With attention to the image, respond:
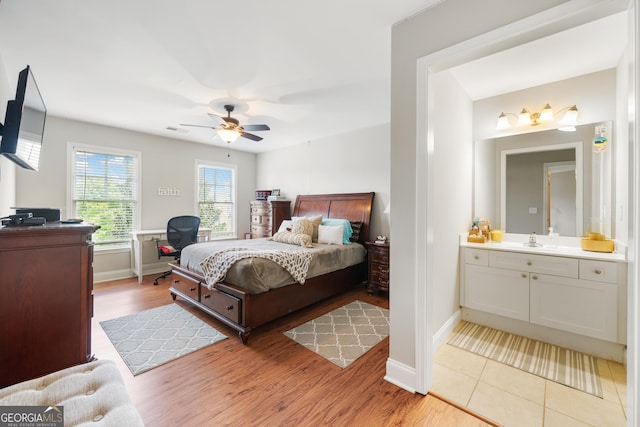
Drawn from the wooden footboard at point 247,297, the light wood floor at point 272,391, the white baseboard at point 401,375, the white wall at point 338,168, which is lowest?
the light wood floor at point 272,391

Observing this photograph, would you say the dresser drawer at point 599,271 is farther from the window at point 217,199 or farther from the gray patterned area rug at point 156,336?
the window at point 217,199

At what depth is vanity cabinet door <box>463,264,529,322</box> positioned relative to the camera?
2.54m

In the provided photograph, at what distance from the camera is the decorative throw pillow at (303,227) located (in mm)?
4195

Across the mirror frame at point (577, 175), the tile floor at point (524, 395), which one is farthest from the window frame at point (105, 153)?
the mirror frame at point (577, 175)

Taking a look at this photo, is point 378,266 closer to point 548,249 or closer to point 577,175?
point 548,249

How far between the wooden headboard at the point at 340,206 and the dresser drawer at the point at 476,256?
1775mm

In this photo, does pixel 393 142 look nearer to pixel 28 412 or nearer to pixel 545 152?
pixel 545 152

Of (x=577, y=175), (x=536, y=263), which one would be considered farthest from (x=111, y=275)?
(x=577, y=175)

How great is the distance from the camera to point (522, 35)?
1461mm

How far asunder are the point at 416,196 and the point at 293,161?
438cm

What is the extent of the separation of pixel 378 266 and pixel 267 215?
281 cm

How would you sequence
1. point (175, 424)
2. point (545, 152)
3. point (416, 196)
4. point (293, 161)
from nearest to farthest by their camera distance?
1. point (175, 424)
2. point (416, 196)
3. point (545, 152)
4. point (293, 161)

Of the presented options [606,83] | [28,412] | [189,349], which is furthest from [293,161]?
[28,412]

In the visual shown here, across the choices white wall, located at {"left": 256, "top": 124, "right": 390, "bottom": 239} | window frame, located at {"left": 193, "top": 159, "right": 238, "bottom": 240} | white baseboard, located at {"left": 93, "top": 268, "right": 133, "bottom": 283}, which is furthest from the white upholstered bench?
window frame, located at {"left": 193, "top": 159, "right": 238, "bottom": 240}
